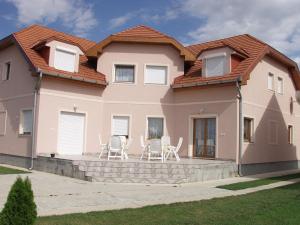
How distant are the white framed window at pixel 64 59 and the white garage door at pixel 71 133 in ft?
7.74

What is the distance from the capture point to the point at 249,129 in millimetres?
18438

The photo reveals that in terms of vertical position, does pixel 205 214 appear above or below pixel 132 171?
below

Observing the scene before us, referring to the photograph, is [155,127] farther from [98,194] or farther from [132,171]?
[98,194]

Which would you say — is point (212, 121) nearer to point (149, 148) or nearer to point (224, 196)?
point (149, 148)

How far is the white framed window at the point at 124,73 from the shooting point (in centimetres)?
1962

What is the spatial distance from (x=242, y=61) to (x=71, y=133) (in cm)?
952

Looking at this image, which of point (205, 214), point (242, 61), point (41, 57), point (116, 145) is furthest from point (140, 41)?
point (205, 214)

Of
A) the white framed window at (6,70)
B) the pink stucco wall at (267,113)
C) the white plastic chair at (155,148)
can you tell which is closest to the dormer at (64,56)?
the white framed window at (6,70)

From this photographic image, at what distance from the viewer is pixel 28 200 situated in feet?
15.0

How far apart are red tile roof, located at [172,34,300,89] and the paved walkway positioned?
18.6 ft

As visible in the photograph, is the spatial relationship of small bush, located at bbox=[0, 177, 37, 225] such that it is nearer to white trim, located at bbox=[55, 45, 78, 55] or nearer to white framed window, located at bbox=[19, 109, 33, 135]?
white framed window, located at bbox=[19, 109, 33, 135]

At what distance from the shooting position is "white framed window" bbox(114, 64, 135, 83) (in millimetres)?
19625

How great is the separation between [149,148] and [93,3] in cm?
650

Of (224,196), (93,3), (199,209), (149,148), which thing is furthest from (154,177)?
(93,3)
